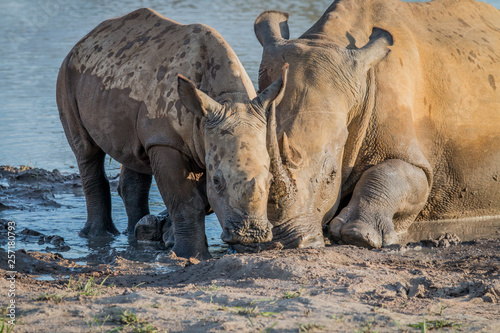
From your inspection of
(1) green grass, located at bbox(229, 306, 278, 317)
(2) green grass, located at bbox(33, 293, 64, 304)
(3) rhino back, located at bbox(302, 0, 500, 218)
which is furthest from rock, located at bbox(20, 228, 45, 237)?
(1) green grass, located at bbox(229, 306, 278, 317)

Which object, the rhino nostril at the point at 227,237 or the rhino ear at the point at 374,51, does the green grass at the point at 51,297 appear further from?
the rhino ear at the point at 374,51

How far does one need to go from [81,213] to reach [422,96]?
412 cm

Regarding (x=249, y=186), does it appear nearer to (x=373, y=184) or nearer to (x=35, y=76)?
(x=373, y=184)

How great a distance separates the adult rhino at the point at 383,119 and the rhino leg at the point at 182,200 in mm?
866

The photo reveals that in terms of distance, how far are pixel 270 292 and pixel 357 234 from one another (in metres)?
2.20

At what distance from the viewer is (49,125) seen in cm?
1359

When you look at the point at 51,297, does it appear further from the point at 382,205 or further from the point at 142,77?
the point at 382,205

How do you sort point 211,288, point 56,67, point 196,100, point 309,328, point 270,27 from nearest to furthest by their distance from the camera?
point 309,328
point 211,288
point 196,100
point 270,27
point 56,67

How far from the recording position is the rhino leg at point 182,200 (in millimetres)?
7543

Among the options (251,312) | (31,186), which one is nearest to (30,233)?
(31,186)

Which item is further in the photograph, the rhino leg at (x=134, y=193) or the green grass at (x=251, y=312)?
the rhino leg at (x=134, y=193)

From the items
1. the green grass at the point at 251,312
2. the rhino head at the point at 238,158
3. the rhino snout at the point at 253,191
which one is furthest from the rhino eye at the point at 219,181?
the green grass at the point at 251,312

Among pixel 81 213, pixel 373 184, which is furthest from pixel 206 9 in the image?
pixel 373 184

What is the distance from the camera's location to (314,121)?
756cm
